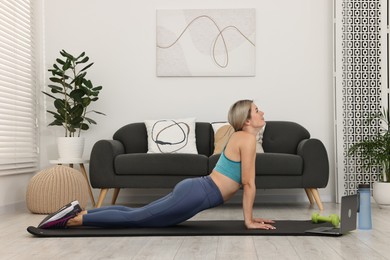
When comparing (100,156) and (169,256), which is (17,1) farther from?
(169,256)

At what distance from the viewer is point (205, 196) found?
3.91 metres

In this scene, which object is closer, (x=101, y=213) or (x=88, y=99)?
(x=101, y=213)

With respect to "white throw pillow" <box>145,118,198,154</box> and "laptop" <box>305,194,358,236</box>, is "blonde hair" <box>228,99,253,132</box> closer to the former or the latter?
"laptop" <box>305,194,358,236</box>

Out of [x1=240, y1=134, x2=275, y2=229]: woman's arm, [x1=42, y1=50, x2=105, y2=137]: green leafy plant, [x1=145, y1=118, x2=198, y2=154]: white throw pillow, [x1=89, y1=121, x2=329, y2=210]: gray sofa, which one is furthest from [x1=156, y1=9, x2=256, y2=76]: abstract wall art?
[x1=240, y1=134, x2=275, y2=229]: woman's arm

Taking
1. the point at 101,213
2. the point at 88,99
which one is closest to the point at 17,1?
the point at 88,99

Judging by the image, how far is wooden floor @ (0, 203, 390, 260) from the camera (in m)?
3.11

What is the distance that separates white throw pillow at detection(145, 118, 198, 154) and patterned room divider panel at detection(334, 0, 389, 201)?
1526 mm

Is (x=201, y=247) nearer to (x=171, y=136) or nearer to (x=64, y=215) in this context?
(x=64, y=215)

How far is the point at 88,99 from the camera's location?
6543 millimetres

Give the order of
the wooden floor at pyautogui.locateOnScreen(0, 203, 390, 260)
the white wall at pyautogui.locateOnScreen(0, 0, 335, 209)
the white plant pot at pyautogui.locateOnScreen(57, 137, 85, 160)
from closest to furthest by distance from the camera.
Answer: the wooden floor at pyautogui.locateOnScreen(0, 203, 390, 260)
the white plant pot at pyautogui.locateOnScreen(57, 137, 85, 160)
the white wall at pyautogui.locateOnScreen(0, 0, 335, 209)

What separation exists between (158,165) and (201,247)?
2.56 metres

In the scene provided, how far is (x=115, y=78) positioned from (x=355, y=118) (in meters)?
2.57

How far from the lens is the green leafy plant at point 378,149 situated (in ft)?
20.4

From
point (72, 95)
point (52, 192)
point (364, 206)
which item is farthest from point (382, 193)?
point (72, 95)
